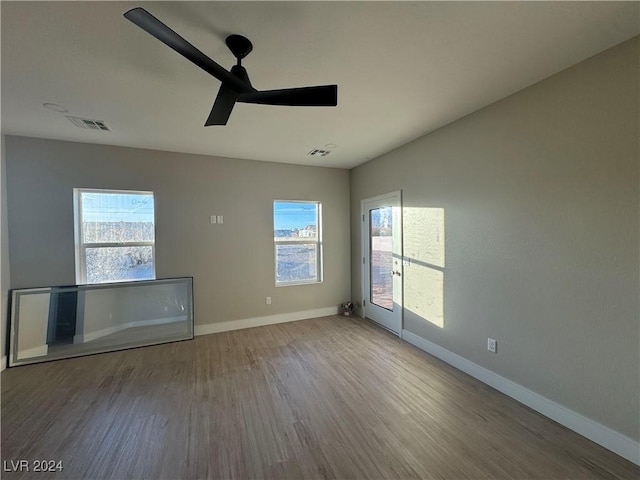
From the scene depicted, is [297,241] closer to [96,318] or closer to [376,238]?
[376,238]

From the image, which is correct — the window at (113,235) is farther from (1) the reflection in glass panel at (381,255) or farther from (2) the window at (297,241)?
(1) the reflection in glass panel at (381,255)

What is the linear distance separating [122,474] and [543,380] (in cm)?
305

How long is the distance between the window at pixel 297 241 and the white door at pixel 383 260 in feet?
2.79

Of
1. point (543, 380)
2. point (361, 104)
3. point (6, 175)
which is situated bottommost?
point (543, 380)

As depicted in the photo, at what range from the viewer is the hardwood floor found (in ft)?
5.35

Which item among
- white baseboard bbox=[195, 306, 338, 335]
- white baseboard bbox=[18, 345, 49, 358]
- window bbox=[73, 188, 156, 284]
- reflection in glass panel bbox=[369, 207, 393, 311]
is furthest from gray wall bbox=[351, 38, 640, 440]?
white baseboard bbox=[18, 345, 49, 358]

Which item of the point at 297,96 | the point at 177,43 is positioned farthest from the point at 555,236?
the point at 177,43

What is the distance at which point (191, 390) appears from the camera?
2.46 meters

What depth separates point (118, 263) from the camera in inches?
139

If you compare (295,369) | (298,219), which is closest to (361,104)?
(298,219)

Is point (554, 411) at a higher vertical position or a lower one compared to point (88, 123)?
lower

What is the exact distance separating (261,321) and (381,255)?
2.20m

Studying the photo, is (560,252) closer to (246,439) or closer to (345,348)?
Answer: (345,348)

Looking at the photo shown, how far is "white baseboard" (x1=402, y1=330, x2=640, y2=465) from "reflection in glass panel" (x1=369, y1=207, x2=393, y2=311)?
1.15 meters
